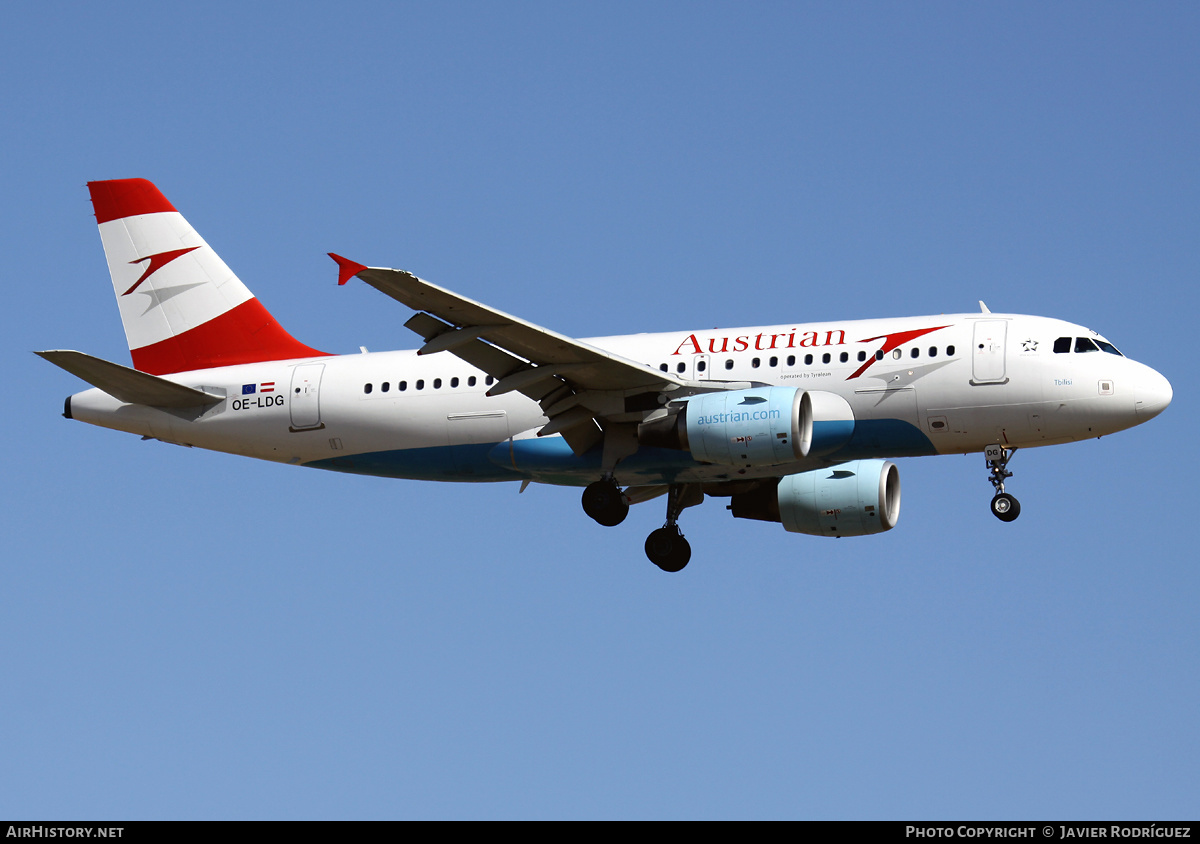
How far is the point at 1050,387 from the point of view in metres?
32.1

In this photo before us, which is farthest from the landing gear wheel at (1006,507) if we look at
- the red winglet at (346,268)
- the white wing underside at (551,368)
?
the red winglet at (346,268)

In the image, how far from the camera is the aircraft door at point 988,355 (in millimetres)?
32281

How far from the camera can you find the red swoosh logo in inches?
1291

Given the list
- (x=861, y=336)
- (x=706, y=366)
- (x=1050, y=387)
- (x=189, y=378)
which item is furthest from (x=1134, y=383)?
(x=189, y=378)

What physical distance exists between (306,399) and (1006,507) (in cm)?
1563

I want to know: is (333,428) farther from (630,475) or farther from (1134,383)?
(1134,383)

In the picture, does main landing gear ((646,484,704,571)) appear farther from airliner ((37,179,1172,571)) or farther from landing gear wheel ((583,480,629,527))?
landing gear wheel ((583,480,629,527))

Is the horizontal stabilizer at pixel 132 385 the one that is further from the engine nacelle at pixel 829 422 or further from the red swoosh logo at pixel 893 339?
the red swoosh logo at pixel 893 339

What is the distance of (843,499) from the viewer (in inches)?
1380

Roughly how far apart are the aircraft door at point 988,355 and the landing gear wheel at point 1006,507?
246cm

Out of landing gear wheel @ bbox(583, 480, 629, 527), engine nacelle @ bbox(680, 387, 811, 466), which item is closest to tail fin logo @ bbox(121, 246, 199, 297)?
landing gear wheel @ bbox(583, 480, 629, 527)

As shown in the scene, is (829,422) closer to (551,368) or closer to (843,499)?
(843,499)

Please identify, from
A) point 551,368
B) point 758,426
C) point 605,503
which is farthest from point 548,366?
point 758,426

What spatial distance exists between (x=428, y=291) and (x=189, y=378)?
1132 centimetres
